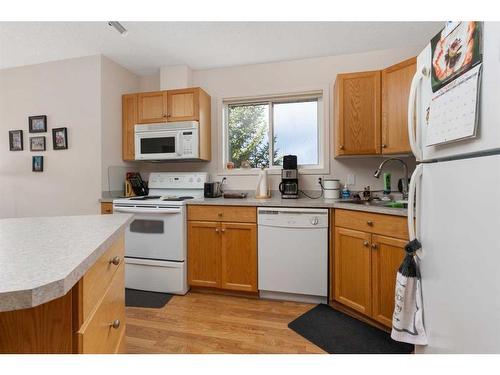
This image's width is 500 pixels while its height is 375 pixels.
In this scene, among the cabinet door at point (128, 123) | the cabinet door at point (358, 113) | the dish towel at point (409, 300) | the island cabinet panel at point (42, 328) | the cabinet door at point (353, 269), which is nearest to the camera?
the island cabinet panel at point (42, 328)

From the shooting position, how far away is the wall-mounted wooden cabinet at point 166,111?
2.72 m

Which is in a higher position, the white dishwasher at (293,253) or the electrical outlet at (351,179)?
the electrical outlet at (351,179)

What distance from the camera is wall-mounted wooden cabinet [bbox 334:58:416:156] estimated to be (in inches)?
79.3

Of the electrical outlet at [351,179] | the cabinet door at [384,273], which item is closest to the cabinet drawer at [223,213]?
the cabinet door at [384,273]

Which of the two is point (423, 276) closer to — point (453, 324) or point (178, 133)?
point (453, 324)

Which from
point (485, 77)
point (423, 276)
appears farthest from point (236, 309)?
point (485, 77)

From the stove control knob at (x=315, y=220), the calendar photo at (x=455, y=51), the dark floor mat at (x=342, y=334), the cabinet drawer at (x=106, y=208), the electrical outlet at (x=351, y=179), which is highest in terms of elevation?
the calendar photo at (x=455, y=51)

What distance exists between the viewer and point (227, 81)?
9.66 feet

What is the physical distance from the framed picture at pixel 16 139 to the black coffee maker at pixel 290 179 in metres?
2.98

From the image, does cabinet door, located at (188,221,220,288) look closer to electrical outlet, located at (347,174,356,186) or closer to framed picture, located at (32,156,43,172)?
electrical outlet, located at (347,174,356,186)

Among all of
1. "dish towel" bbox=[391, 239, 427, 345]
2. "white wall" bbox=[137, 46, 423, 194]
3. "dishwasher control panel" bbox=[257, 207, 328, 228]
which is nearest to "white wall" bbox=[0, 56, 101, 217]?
"white wall" bbox=[137, 46, 423, 194]

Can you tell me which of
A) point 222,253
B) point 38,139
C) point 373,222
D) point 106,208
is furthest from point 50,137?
point 373,222

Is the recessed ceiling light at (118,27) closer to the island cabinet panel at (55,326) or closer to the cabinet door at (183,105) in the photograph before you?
the cabinet door at (183,105)

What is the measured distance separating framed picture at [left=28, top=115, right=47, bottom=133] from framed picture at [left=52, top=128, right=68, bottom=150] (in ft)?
0.46
